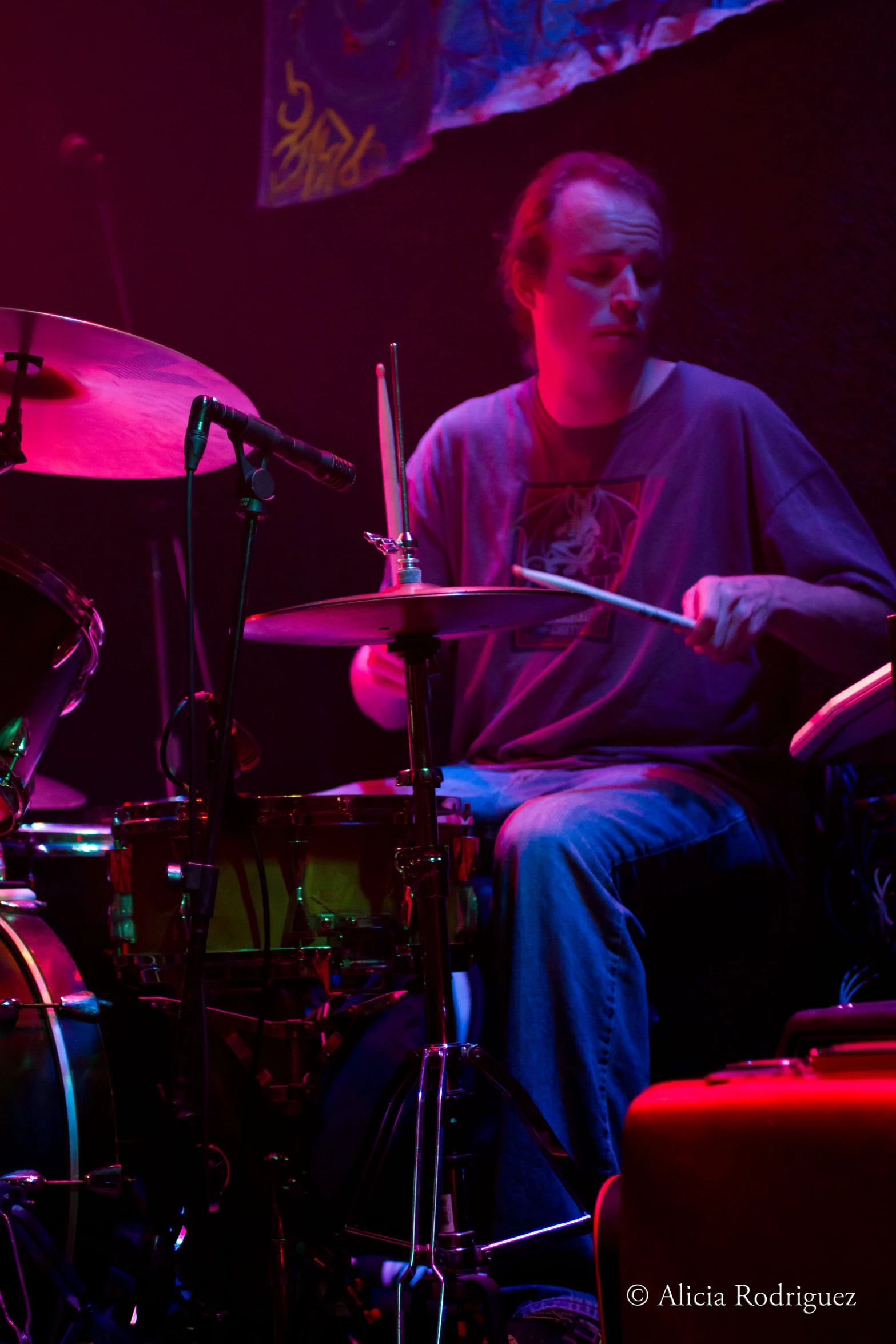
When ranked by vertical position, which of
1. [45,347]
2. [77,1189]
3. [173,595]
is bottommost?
[77,1189]

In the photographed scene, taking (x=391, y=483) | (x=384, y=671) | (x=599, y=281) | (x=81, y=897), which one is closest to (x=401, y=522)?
(x=391, y=483)

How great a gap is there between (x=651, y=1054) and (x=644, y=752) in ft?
1.83

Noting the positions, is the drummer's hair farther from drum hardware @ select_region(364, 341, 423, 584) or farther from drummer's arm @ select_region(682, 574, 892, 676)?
drum hardware @ select_region(364, 341, 423, 584)

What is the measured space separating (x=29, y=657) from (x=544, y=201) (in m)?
1.68

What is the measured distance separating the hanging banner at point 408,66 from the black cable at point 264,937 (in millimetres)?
1952

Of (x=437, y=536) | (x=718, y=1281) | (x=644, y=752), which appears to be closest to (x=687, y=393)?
(x=437, y=536)

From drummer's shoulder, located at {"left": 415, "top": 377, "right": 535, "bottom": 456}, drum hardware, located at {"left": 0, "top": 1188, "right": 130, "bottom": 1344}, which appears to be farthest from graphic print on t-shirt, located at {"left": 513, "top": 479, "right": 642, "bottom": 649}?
drum hardware, located at {"left": 0, "top": 1188, "right": 130, "bottom": 1344}

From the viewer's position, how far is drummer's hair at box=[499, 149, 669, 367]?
2.43 metres

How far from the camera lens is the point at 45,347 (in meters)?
1.50

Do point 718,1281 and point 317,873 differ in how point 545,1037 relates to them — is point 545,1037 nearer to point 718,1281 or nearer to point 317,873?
point 317,873

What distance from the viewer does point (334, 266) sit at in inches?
108

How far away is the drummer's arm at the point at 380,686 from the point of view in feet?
7.27

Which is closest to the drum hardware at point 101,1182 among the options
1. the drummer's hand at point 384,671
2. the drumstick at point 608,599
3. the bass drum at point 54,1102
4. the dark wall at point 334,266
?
the bass drum at point 54,1102

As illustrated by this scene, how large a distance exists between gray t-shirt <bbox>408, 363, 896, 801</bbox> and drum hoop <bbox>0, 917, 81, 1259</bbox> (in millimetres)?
1088
